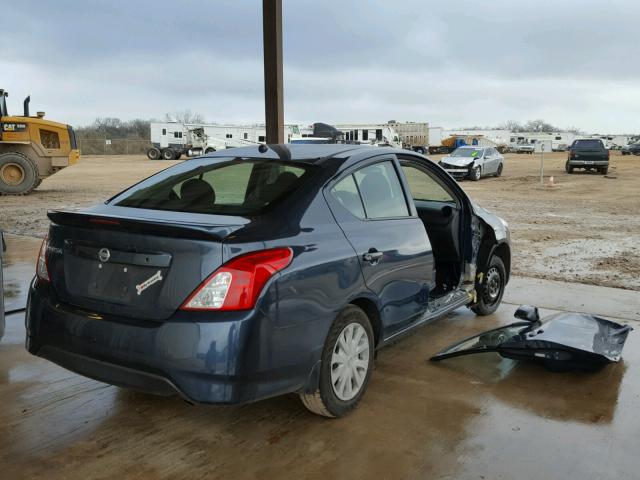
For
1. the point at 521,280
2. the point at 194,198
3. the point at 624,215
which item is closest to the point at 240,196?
the point at 194,198

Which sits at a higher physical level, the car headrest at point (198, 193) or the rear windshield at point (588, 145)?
the rear windshield at point (588, 145)

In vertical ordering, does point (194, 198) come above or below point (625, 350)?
above

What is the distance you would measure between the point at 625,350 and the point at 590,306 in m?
1.31

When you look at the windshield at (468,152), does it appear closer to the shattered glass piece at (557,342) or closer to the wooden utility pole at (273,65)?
the wooden utility pole at (273,65)

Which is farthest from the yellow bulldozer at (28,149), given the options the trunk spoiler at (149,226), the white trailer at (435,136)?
the white trailer at (435,136)

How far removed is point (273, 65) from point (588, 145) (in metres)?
Answer: 26.5

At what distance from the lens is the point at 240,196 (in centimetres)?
357

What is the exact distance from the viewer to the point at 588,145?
29594 mm

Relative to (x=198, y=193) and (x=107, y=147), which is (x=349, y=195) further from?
(x=107, y=147)

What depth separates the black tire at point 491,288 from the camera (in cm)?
537

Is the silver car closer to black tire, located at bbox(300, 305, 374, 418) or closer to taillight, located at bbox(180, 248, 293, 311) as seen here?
black tire, located at bbox(300, 305, 374, 418)

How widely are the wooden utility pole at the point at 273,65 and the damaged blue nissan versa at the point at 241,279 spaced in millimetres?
3169

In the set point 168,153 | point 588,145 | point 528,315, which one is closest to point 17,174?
point 528,315

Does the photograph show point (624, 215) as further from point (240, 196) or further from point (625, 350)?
point (240, 196)
